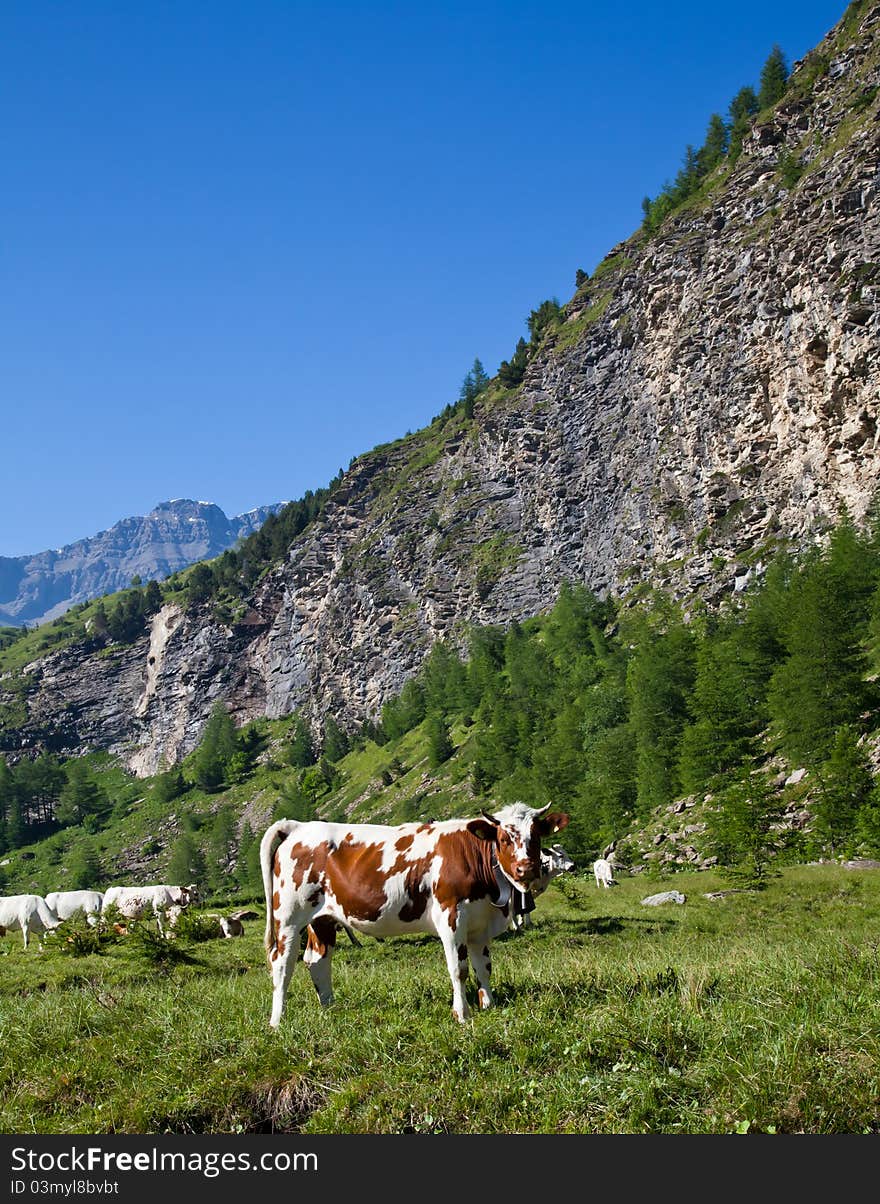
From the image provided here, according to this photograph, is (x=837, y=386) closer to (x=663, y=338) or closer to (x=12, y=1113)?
Result: (x=663, y=338)

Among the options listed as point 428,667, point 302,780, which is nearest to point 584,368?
point 428,667

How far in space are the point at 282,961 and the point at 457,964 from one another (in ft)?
8.85

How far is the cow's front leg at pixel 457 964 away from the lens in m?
8.78

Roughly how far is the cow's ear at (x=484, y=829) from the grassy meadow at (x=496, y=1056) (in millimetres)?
1996

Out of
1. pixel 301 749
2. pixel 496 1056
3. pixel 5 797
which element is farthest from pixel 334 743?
pixel 496 1056

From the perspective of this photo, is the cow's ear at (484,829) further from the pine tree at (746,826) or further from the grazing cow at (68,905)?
the pine tree at (746,826)

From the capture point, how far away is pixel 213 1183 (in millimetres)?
5719

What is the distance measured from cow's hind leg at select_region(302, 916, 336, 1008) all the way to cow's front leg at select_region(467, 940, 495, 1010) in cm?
210

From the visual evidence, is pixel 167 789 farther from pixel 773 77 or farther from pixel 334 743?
pixel 773 77

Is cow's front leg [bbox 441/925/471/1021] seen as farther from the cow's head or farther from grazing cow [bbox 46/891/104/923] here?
grazing cow [bbox 46/891/104/923]

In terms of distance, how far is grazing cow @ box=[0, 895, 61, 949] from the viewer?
31.9m

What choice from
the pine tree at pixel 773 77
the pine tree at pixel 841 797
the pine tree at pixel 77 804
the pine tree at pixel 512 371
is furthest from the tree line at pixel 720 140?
the pine tree at pixel 77 804

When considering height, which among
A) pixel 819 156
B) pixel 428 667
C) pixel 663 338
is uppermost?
pixel 819 156

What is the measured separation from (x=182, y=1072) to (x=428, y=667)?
156436mm
